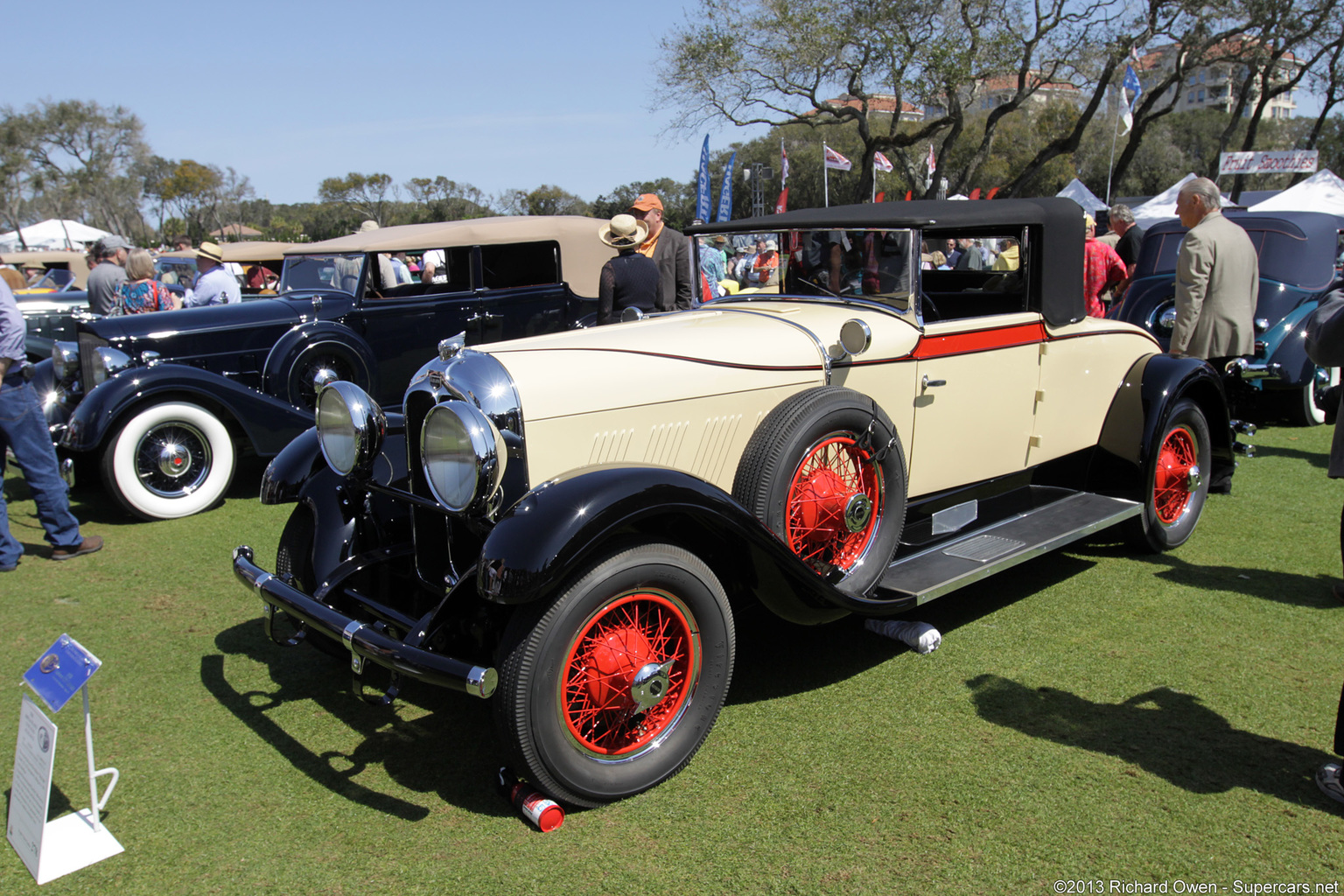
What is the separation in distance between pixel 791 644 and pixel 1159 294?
6.29 meters

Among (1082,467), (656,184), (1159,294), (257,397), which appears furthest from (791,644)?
(656,184)

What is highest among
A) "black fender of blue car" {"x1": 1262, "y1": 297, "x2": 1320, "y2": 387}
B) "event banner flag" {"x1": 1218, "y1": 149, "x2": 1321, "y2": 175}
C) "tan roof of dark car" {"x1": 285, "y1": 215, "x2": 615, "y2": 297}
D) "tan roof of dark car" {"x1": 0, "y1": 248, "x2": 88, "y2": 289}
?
"event banner flag" {"x1": 1218, "y1": 149, "x2": 1321, "y2": 175}

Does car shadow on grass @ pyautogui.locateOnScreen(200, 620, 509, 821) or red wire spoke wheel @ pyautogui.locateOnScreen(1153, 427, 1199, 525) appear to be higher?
red wire spoke wheel @ pyautogui.locateOnScreen(1153, 427, 1199, 525)

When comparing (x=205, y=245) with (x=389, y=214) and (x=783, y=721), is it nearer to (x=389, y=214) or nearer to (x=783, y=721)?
(x=783, y=721)

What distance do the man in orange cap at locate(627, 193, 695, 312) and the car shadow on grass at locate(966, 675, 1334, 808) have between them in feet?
11.1

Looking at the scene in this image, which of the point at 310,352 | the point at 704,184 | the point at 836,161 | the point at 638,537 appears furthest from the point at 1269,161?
the point at 638,537

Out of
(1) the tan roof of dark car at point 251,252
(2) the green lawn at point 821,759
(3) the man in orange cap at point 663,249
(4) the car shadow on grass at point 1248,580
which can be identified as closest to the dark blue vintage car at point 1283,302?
(4) the car shadow on grass at point 1248,580

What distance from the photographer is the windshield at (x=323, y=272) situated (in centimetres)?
758

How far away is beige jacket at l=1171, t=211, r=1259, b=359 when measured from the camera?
5164 millimetres

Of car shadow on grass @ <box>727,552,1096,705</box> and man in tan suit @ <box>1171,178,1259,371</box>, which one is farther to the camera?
man in tan suit @ <box>1171,178,1259,371</box>

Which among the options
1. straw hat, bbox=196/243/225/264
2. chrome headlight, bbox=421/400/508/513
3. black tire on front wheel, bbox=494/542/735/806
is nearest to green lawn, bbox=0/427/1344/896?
black tire on front wheel, bbox=494/542/735/806

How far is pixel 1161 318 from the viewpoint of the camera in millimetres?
7883

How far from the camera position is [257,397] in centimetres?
601

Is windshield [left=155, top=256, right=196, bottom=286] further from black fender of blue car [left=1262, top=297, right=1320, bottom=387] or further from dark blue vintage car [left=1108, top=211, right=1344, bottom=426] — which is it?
black fender of blue car [left=1262, top=297, right=1320, bottom=387]
